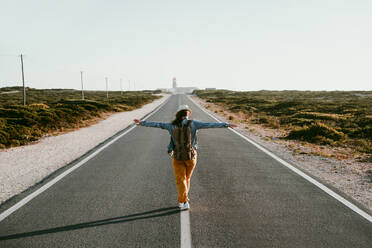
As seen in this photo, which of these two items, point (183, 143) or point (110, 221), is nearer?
point (110, 221)

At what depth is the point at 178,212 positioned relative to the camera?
4828 mm

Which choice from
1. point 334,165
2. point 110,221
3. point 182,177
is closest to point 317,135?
point 334,165

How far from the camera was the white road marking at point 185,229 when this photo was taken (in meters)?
3.79

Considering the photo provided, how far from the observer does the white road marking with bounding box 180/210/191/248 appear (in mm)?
3795

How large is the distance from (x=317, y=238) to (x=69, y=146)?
30.9ft

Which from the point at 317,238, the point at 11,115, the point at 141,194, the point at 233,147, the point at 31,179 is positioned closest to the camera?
the point at 317,238

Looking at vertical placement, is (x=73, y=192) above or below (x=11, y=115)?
below

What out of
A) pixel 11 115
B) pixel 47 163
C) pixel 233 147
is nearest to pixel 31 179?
pixel 47 163

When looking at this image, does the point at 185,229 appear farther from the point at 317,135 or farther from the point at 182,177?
the point at 317,135

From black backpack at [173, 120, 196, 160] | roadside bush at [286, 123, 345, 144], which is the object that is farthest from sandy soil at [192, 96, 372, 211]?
black backpack at [173, 120, 196, 160]

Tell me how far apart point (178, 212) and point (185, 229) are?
63 cm

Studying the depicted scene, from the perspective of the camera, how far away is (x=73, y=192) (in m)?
5.79

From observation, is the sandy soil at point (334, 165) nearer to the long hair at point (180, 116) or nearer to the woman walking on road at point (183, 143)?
the woman walking on road at point (183, 143)

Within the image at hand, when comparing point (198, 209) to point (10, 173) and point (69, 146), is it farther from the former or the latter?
point (69, 146)
